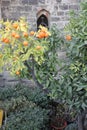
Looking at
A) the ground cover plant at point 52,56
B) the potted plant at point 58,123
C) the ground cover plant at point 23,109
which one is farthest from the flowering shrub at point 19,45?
the potted plant at point 58,123

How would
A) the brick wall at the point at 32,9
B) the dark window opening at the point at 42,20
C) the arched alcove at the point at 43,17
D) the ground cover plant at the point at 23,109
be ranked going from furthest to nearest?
the dark window opening at the point at 42,20 < the arched alcove at the point at 43,17 < the brick wall at the point at 32,9 < the ground cover plant at the point at 23,109

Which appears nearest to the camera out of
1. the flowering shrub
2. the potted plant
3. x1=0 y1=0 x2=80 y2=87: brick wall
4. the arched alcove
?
the flowering shrub

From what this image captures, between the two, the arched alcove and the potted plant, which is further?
the arched alcove

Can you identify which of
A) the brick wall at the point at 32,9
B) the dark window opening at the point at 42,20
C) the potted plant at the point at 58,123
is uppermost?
the brick wall at the point at 32,9

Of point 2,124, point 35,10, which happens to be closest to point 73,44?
point 2,124

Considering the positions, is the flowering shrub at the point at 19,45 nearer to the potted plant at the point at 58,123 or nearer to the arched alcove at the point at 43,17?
the potted plant at the point at 58,123

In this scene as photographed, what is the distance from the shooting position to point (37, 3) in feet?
25.2

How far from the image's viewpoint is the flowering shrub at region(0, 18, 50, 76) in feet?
11.0

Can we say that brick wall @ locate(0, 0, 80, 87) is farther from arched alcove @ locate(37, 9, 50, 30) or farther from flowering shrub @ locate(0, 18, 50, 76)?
flowering shrub @ locate(0, 18, 50, 76)

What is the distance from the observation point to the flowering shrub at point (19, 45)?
3.36 meters

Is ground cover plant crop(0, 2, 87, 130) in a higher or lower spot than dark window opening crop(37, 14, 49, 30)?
lower

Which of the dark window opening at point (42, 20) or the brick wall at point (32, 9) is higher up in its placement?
the brick wall at point (32, 9)

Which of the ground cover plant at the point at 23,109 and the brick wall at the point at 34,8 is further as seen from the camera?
the brick wall at the point at 34,8

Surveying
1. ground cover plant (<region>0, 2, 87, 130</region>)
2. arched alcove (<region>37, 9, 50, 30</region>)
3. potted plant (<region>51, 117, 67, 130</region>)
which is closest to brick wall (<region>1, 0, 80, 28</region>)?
arched alcove (<region>37, 9, 50, 30</region>)
